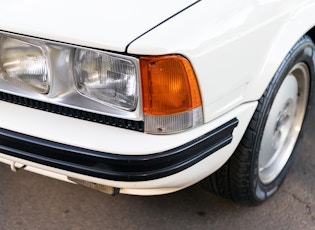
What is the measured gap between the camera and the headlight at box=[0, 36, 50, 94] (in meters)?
1.83

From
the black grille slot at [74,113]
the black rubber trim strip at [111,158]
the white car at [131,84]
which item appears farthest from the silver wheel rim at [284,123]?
the black grille slot at [74,113]

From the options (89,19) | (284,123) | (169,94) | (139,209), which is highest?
(89,19)

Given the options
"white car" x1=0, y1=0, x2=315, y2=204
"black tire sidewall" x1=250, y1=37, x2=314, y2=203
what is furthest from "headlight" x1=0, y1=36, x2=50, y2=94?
"black tire sidewall" x1=250, y1=37, x2=314, y2=203

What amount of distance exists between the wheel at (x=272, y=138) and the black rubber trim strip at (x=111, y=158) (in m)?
0.32

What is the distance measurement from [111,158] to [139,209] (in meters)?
0.90

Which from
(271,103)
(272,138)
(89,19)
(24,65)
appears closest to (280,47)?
(271,103)

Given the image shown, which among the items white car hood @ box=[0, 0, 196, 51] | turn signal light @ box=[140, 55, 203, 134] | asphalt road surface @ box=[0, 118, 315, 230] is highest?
white car hood @ box=[0, 0, 196, 51]

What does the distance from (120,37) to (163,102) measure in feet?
0.87

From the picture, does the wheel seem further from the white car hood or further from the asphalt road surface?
the white car hood

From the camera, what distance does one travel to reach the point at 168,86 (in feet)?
5.61

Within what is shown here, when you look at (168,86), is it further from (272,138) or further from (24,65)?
(272,138)

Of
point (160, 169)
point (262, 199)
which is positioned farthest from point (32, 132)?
point (262, 199)

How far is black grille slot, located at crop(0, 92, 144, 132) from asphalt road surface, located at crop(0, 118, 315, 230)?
2.56 feet

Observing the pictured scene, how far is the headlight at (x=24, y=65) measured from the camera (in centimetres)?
183
